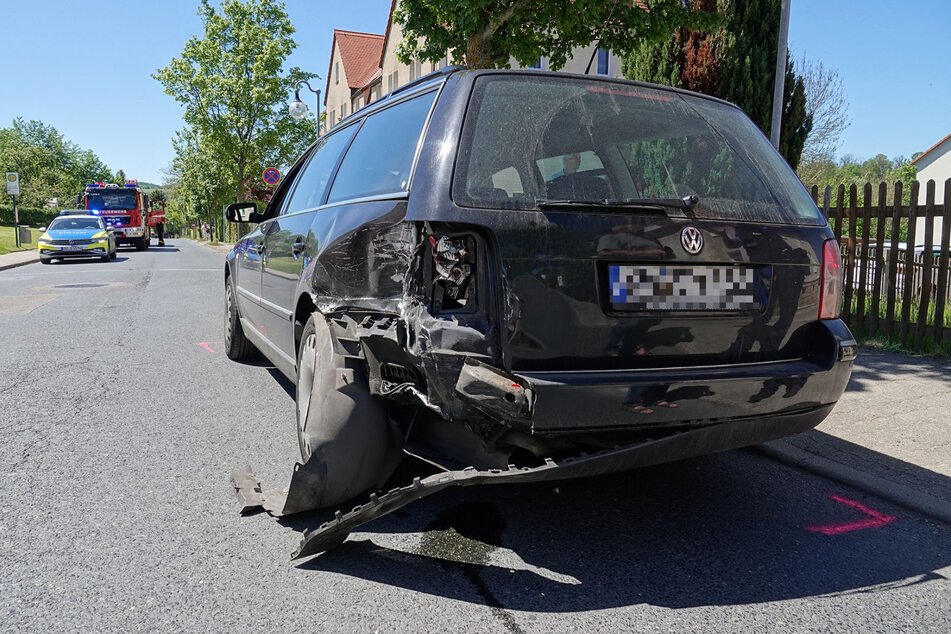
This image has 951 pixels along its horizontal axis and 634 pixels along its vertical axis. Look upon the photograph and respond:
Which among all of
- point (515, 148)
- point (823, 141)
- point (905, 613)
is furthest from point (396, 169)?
point (823, 141)

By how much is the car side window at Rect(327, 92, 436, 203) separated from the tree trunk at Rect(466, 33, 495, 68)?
594cm

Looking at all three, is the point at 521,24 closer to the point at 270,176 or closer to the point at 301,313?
the point at 301,313

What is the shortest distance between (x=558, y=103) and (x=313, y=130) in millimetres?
38276

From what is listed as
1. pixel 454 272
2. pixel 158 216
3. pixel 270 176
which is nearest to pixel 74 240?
pixel 270 176

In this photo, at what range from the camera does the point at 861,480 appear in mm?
3652

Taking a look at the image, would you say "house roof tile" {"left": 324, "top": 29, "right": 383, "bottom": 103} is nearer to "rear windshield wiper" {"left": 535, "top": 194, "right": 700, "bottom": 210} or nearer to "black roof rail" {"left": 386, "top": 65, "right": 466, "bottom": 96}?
"black roof rail" {"left": 386, "top": 65, "right": 466, "bottom": 96}

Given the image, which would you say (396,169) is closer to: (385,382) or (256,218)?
(385,382)

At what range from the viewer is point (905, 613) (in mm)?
2453

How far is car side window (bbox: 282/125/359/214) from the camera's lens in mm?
4129

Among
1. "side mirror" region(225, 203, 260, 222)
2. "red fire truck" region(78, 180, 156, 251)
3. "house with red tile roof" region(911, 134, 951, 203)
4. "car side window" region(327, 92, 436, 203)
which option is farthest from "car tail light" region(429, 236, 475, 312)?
"house with red tile roof" region(911, 134, 951, 203)

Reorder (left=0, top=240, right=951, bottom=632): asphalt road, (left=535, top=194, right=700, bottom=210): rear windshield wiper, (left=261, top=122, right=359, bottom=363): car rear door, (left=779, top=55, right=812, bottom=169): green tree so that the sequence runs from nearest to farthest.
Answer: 1. (left=0, top=240, right=951, bottom=632): asphalt road
2. (left=535, top=194, right=700, bottom=210): rear windshield wiper
3. (left=261, top=122, right=359, bottom=363): car rear door
4. (left=779, top=55, right=812, bottom=169): green tree

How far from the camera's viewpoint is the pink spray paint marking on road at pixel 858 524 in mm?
3127

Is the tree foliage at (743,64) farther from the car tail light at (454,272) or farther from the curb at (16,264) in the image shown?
→ the curb at (16,264)

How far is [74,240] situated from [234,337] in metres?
20.2
